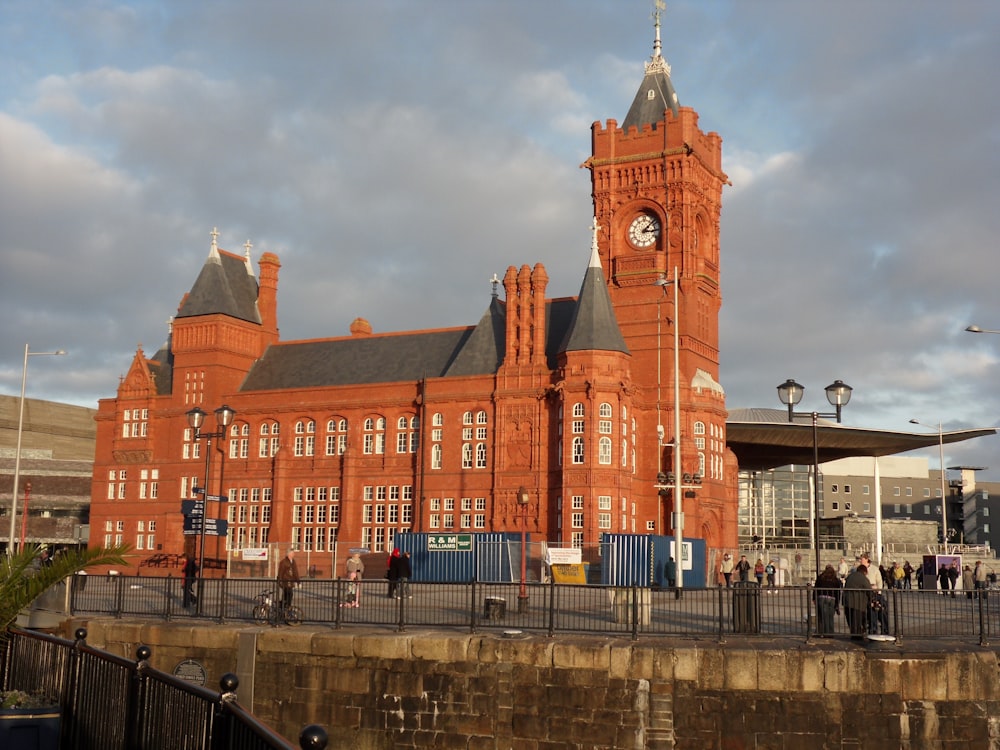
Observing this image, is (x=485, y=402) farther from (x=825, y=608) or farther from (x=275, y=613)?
(x=825, y=608)

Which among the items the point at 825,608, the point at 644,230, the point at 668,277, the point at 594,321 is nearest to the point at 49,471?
the point at 594,321

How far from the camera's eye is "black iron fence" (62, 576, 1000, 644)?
72.7ft

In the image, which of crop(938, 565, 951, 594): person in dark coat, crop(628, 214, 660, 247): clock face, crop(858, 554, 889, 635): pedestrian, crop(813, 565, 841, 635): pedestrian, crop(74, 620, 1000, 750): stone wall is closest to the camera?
crop(74, 620, 1000, 750): stone wall

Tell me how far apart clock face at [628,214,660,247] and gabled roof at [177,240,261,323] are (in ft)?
96.7

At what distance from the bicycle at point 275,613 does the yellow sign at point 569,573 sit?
22999 mm

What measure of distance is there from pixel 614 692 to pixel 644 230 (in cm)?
5347

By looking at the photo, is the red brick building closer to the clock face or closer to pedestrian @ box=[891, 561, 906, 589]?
the clock face

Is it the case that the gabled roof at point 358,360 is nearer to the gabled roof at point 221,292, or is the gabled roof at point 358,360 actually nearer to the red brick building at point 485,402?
the red brick building at point 485,402

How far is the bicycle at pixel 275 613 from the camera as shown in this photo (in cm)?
2500

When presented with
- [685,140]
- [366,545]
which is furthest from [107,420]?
[685,140]

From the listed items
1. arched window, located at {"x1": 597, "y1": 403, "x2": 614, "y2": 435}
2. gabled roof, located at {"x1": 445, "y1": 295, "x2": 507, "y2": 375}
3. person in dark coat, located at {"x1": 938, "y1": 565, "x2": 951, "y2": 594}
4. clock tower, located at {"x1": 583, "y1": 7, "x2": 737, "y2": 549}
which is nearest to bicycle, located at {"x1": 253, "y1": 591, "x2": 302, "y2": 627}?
person in dark coat, located at {"x1": 938, "y1": 565, "x2": 951, "y2": 594}

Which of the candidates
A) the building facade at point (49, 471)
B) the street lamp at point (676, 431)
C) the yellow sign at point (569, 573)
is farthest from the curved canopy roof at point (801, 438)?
the building facade at point (49, 471)

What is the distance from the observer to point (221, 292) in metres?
79.0

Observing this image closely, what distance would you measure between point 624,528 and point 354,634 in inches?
1605
